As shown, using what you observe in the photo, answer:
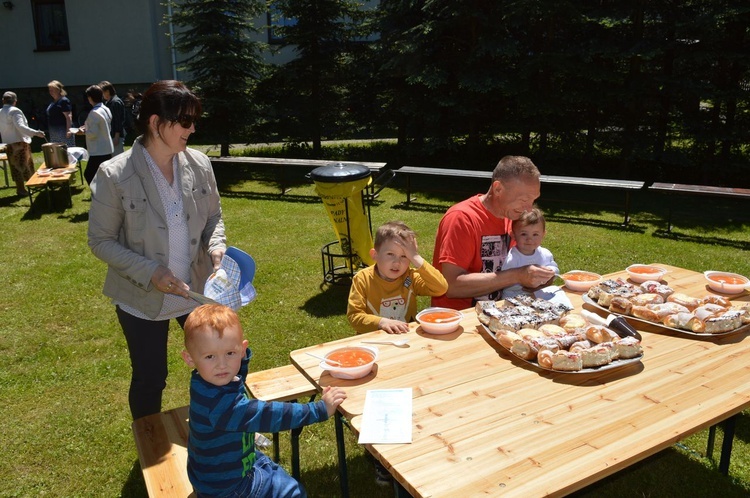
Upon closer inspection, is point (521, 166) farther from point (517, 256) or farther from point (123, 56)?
point (123, 56)

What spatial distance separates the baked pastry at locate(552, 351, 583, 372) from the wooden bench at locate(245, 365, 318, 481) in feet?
4.48

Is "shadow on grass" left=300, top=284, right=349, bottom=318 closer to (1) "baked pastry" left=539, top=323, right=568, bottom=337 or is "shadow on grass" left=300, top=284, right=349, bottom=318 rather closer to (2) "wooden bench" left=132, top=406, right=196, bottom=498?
(2) "wooden bench" left=132, top=406, right=196, bottom=498

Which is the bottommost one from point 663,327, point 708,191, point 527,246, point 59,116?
point 708,191

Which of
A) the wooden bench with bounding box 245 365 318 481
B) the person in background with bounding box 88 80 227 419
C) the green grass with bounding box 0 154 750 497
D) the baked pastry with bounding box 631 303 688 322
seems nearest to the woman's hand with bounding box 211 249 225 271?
the person in background with bounding box 88 80 227 419

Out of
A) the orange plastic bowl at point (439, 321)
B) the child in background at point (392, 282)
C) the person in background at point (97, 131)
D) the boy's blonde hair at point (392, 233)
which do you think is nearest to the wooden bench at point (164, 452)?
the child in background at point (392, 282)

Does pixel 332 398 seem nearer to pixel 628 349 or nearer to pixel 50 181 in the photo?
pixel 628 349

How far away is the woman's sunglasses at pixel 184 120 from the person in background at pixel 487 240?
164cm

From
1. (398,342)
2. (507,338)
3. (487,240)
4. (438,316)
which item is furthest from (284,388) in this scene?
(487,240)

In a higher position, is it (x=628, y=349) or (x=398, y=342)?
(x=628, y=349)

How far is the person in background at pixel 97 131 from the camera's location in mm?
9672

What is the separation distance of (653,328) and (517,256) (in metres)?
1.06

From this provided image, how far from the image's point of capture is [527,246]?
3846mm

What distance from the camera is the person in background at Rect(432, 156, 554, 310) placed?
3.60 meters

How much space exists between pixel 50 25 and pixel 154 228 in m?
23.1
